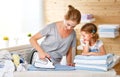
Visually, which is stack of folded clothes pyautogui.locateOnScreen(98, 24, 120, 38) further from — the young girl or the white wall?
the white wall

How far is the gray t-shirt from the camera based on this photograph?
2.45 m

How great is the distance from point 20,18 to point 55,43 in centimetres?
122

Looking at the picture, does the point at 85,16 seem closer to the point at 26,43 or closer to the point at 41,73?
the point at 26,43

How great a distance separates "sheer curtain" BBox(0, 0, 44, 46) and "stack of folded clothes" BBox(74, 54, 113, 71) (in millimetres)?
1691

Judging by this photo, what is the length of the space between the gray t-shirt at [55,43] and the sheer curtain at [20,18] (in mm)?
1015

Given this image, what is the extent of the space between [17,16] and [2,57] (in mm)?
1429

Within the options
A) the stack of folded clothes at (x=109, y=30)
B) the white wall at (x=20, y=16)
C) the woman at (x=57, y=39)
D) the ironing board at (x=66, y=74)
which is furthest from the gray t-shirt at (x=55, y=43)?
the white wall at (x=20, y=16)

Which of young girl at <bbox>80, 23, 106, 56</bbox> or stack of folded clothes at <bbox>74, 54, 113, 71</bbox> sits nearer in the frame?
stack of folded clothes at <bbox>74, 54, 113, 71</bbox>

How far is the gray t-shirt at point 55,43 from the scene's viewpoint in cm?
245

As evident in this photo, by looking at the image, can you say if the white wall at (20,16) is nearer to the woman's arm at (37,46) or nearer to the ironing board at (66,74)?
the woman's arm at (37,46)

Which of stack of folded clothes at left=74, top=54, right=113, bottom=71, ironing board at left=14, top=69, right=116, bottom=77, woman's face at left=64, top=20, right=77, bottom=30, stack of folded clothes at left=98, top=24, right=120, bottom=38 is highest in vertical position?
woman's face at left=64, top=20, right=77, bottom=30

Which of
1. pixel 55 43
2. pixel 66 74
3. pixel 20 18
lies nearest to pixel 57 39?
pixel 55 43

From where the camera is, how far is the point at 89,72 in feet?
5.90

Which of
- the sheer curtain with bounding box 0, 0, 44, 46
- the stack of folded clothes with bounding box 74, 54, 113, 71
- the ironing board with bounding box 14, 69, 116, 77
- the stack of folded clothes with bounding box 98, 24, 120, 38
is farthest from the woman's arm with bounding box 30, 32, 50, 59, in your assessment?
the stack of folded clothes with bounding box 98, 24, 120, 38
